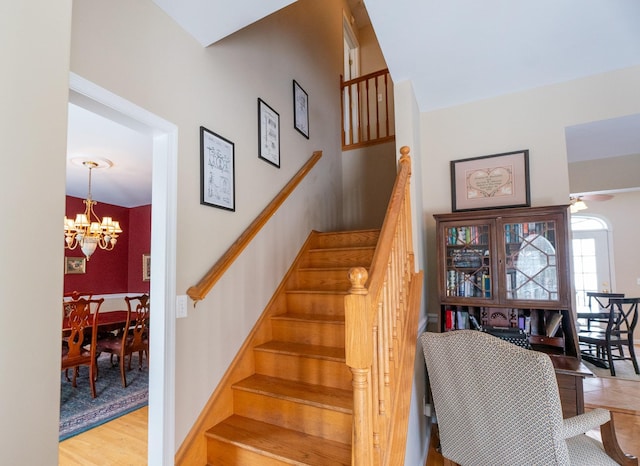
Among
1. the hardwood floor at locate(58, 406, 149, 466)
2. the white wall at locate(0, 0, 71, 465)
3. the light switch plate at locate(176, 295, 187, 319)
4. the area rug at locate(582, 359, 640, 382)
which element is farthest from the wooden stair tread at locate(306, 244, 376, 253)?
the area rug at locate(582, 359, 640, 382)

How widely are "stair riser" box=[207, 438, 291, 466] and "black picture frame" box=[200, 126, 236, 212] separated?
4.59ft

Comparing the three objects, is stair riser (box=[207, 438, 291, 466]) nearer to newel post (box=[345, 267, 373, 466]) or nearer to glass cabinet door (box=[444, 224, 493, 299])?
newel post (box=[345, 267, 373, 466])

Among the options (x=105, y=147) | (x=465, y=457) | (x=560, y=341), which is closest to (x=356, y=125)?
(x=105, y=147)

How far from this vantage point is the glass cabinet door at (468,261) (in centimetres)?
236

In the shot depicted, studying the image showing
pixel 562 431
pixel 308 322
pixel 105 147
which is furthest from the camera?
pixel 105 147

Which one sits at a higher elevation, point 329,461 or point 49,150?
point 49,150

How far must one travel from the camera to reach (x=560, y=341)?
7.54 feet

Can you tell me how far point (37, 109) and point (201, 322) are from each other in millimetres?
1380

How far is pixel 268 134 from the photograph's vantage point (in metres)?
2.78

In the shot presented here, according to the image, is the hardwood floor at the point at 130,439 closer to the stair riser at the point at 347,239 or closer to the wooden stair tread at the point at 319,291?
the wooden stair tread at the point at 319,291

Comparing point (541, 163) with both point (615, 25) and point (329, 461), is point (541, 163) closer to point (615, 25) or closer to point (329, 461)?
point (615, 25)

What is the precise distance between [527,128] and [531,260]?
3.44 feet

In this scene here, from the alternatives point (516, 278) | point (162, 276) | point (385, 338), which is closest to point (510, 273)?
point (516, 278)

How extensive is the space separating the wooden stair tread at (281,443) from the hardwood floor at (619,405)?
3.46 feet
